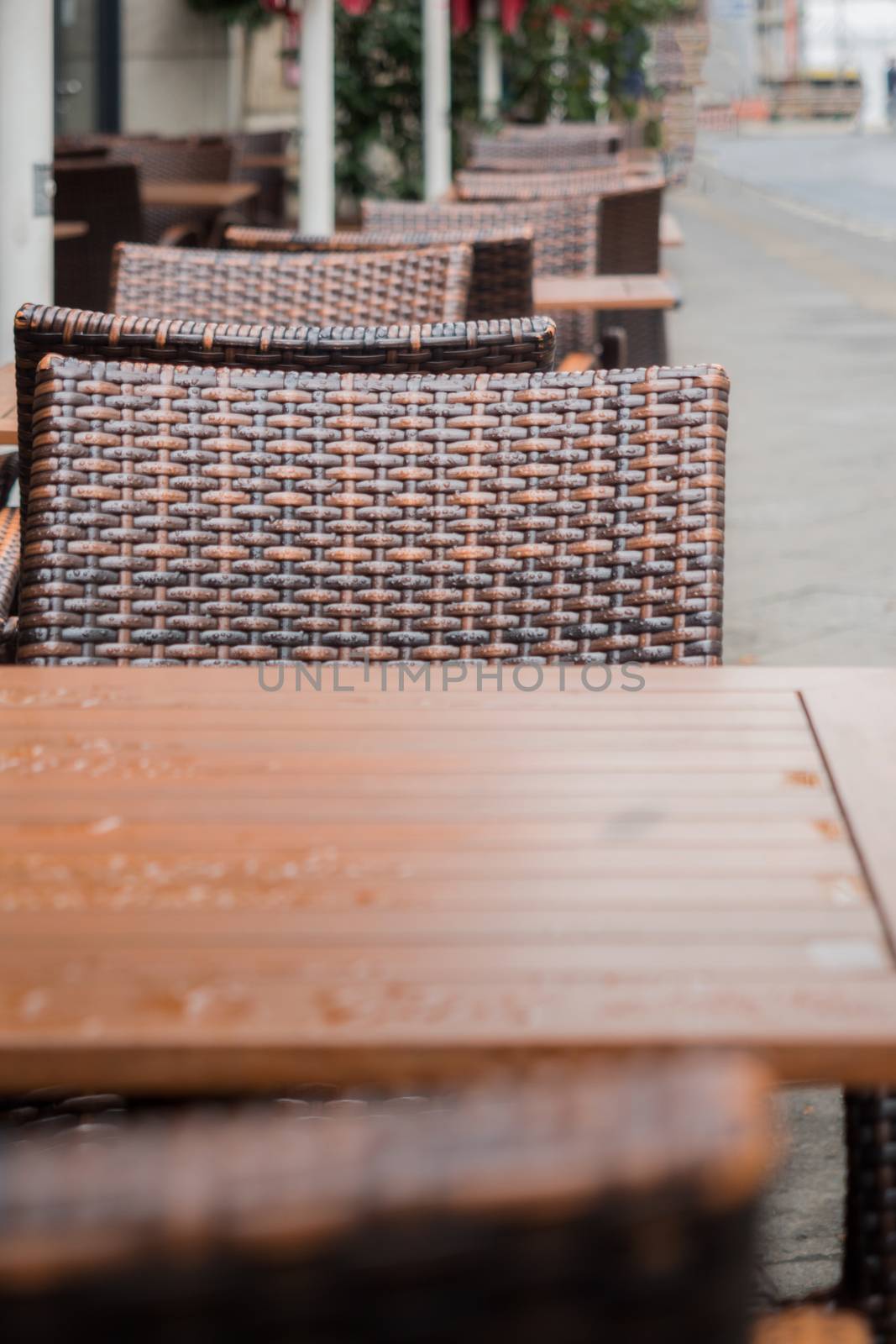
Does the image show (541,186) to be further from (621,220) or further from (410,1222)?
(410,1222)

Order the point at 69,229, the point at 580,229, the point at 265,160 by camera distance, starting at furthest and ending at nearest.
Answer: the point at 265,160
the point at 69,229
the point at 580,229

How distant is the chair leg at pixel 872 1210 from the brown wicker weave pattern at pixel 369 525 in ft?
1.51

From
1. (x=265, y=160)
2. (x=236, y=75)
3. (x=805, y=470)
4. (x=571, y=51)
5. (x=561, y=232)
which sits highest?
(x=571, y=51)

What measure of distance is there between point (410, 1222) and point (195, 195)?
18.5 feet

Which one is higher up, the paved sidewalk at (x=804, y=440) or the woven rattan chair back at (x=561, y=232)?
the woven rattan chair back at (x=561, y=232)

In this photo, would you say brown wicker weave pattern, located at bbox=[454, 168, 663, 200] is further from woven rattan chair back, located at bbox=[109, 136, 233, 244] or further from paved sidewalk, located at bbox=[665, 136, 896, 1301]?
woven rattan chair back, located at bbox=[109, 136, 233, 244]

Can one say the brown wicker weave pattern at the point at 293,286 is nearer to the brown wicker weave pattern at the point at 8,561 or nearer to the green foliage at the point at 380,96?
the brown wicker weave pattern at the point at 8,561

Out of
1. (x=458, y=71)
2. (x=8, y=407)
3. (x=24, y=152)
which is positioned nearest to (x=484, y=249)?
(x=8, y=407)

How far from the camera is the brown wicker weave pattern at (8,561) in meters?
1.75

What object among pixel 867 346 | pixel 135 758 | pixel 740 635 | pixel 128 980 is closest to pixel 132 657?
pixel 135 758

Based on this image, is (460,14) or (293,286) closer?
(293,286)

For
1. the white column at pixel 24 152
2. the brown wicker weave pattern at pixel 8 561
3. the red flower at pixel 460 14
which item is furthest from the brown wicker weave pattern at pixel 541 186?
the red flower at pixel 460 14

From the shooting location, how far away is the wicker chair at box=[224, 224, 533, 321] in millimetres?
2764

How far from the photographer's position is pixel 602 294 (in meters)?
3.52
